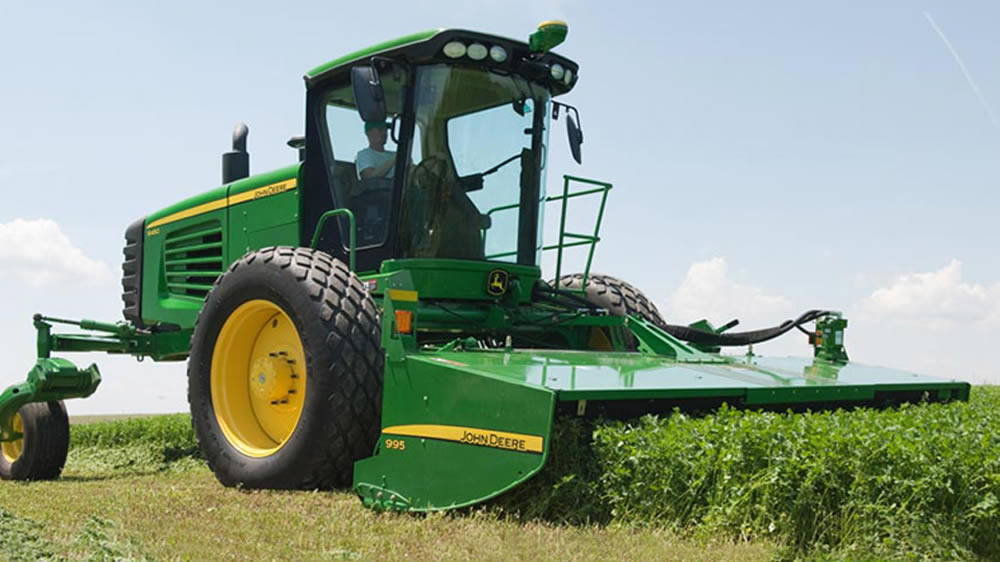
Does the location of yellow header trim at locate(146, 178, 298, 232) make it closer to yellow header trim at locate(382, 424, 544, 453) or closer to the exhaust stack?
the exhaust stack

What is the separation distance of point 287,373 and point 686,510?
268 cm

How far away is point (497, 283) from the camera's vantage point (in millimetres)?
6949

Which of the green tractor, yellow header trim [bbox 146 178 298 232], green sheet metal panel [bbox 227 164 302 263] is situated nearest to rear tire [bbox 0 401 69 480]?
the green tractor

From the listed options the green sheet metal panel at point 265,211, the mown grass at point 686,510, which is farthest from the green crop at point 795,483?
the green sheet metal panel at point 265,211

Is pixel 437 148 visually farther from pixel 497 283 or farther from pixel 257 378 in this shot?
pixel 257 378

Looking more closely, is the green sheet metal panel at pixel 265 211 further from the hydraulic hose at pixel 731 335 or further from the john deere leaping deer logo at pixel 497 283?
the hydraulic hose at pixel 731 335

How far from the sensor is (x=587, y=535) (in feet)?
14.4

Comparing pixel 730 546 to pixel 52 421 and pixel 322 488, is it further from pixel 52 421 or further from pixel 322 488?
pixel 52 421

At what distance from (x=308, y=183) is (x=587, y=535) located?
12.9 feet

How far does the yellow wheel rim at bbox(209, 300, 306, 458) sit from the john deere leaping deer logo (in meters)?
1.40

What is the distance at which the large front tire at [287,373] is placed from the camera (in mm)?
5531

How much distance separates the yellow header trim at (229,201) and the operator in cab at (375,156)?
32.9 inches

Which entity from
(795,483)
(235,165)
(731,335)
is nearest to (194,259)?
(235,165)

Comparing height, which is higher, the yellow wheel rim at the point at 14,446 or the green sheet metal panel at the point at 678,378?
the green sheet metal panel at the point at 678,378
